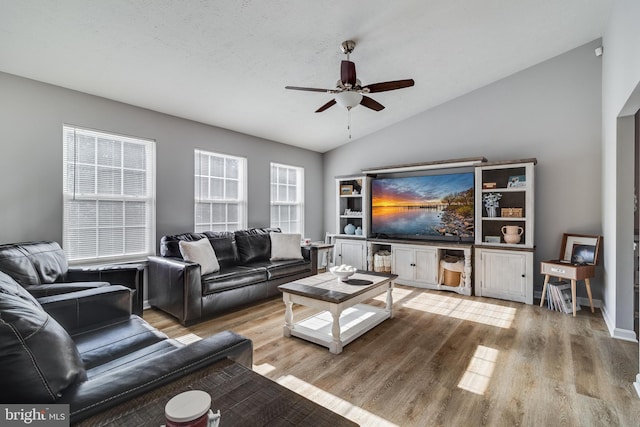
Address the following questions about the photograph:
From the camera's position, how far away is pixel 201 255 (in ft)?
11.9

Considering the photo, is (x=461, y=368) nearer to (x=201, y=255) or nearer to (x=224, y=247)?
(x=201, y=255)

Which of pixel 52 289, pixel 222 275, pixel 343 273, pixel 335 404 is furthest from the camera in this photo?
pixel 222 275

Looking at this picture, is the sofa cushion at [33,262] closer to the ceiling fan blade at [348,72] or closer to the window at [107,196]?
the window at [107,196]

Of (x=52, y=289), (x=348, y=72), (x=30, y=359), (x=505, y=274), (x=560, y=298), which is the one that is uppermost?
(x=348, y=72)


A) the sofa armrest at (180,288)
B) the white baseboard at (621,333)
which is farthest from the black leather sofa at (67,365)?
the white baseboard at (621,333)

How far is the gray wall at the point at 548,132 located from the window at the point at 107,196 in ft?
14.8

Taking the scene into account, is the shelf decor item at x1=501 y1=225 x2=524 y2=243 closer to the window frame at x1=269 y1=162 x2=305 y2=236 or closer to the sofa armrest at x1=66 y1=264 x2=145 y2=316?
the window frame at x1=269 y1=162 x2=305 y2=236

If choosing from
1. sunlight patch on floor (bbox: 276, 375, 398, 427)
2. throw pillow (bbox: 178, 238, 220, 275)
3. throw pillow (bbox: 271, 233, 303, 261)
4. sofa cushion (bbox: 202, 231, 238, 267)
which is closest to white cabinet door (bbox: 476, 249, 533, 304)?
throw pillow (bbox: 271, 233, 303, 261)

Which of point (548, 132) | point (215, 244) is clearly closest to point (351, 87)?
point (215, 244)

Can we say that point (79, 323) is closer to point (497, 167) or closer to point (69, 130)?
point (69, 130)

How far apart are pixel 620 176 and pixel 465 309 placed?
2.11 m

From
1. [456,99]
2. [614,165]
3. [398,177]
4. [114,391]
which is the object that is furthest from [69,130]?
[614,165]

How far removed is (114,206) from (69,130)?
922 mm

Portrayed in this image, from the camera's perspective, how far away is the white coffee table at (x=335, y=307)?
8.89ft
